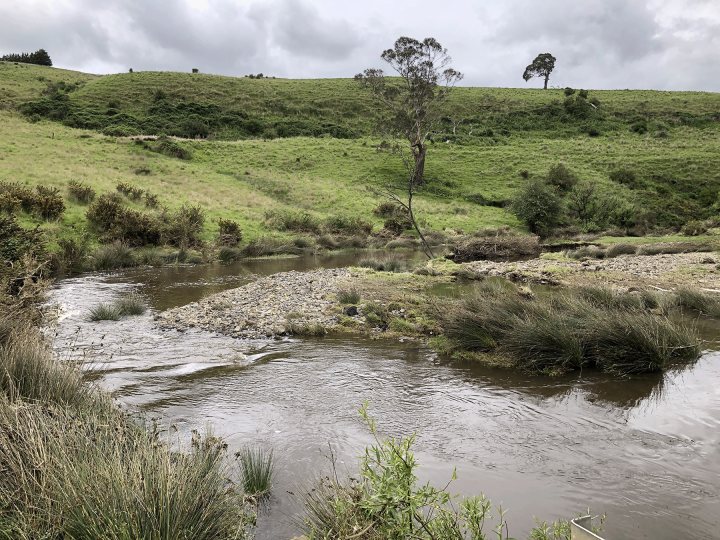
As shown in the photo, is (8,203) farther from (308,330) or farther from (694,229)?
(694,229)

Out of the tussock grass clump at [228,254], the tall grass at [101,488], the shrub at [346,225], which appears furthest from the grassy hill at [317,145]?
the tall grass at [101,488]

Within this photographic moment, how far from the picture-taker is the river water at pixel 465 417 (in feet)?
13.8

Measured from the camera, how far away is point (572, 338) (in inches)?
297

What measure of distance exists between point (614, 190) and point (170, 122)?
4936cm

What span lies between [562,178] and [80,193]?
37515 mm

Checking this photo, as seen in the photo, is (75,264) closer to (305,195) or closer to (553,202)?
(305,195)

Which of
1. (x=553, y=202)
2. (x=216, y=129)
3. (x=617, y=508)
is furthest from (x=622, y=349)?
(x=216, y=129)

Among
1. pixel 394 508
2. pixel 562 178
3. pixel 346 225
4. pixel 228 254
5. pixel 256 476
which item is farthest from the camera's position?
pixel 562 178

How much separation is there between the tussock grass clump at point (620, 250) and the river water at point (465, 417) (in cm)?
1361

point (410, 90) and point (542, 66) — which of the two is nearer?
point (410, 90)

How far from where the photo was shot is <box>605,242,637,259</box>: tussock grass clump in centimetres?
2248

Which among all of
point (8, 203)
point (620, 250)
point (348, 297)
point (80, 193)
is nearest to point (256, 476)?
point (348, 297)

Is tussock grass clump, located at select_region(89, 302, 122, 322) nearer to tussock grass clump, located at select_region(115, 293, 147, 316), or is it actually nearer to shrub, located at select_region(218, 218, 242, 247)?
tussock grass clump, located at select_region(115, 293, 147, 316)

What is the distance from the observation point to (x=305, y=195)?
38656 mm
